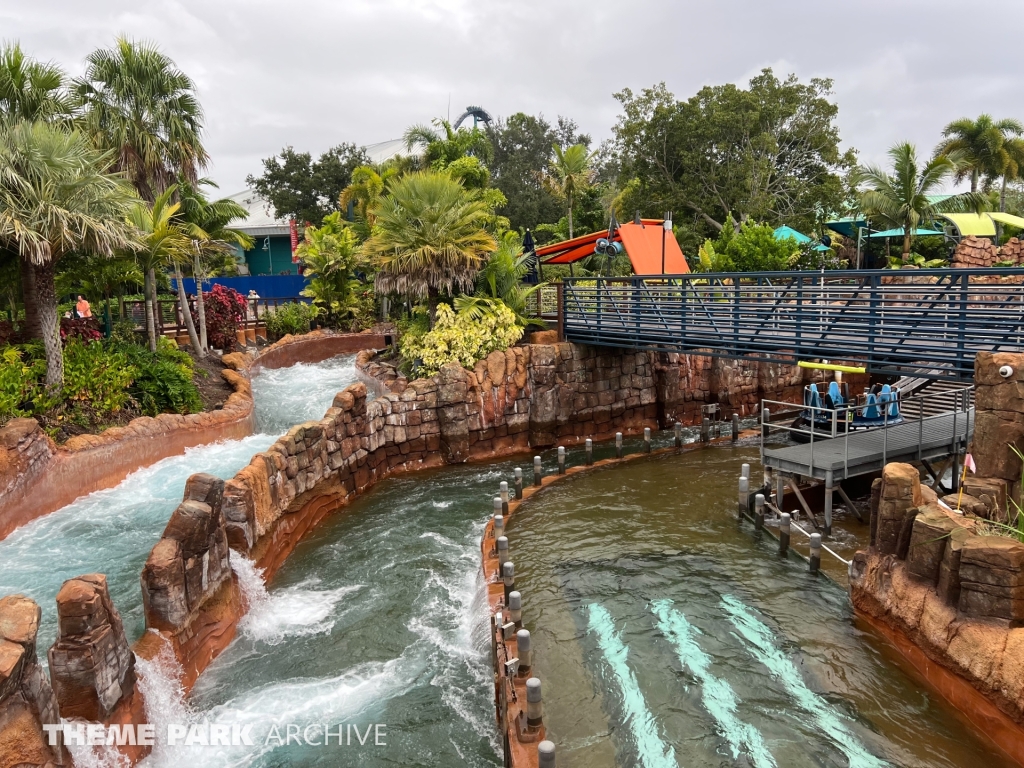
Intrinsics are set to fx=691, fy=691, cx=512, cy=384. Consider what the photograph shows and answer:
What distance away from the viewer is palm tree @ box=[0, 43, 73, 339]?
14008 mm

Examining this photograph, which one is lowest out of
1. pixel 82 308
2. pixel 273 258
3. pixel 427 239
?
pixel 82 308

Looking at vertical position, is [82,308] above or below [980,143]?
below

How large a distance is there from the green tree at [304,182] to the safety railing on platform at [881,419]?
112 ft

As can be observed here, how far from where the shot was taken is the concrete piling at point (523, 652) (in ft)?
20.9

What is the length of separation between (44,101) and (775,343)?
16230 millimetres

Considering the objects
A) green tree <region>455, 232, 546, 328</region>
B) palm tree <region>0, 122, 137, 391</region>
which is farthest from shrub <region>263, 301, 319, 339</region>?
palm tree <region>0, 122, 137, 391</region>

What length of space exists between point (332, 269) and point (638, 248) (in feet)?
41.3

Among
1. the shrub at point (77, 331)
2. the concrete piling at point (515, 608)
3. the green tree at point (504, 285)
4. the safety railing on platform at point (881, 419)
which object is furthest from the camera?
the green tree at point (504, 285)

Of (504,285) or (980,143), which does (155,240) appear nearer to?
(504,285)

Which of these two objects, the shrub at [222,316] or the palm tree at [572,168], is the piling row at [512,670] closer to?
the shrub at [222,316]

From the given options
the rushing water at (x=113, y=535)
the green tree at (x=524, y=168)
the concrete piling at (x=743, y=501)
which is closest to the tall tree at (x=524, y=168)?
the green tree at (x=524, y=168)

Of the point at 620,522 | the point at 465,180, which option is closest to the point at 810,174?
the point at 465,180

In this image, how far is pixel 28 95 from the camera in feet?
49.0

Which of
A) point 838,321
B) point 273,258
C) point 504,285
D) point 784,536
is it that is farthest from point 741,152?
point 273,258
